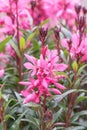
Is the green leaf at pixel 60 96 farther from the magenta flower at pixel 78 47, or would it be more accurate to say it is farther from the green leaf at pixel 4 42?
the green leaf at pixel 4 42

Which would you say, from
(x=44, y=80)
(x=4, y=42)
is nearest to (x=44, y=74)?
(x=44, y=80)

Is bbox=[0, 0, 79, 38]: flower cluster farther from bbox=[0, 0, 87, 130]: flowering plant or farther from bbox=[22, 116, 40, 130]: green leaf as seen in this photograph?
bbox=[22, 116, 40, 130]: green leaf

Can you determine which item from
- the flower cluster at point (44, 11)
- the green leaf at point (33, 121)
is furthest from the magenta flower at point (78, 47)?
the flower cluster at point (44, 11)

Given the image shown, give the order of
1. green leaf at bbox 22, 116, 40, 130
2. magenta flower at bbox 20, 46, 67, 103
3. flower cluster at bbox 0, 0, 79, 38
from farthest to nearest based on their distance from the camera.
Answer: flower cluster at bbox 0, 0, 79, 38
green leaf at bbox 22, 116, 40, 130
magenta flower at bbox 20, 46, 67, 103

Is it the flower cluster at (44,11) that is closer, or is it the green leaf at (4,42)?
the green leaf at (4,42)

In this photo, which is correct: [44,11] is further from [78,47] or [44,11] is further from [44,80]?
[44,80]

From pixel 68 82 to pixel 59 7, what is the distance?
2.32ft

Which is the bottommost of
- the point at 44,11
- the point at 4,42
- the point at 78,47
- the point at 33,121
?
the point at 33,121

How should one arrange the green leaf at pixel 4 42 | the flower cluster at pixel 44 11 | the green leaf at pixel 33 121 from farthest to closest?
the flower cluster at pixel 44 11 < the green leaf at pixel 4 42 < the green leaf at pixel 33 121

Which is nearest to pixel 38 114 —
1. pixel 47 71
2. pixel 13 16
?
pixel 47 71

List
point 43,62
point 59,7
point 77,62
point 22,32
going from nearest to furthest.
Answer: point 43,62, point 77,62, point 22,32, point 59,7

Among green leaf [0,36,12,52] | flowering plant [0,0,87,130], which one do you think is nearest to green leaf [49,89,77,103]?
flowering plant [0,0,87,130]

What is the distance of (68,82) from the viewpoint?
1.21 metres

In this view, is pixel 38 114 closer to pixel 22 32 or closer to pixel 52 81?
pixel 52 81
